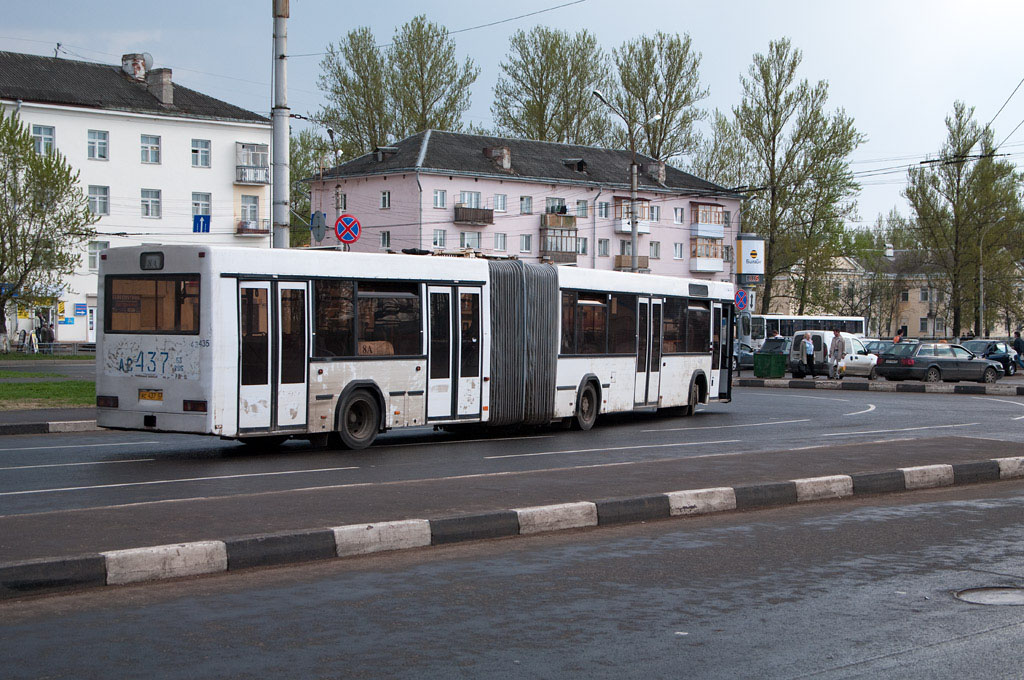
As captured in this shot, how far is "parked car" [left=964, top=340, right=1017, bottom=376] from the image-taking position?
5131 centimetres

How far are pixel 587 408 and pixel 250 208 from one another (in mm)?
51831

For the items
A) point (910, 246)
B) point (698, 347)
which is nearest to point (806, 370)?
point (698, 347)

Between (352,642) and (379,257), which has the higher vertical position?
(379,257)

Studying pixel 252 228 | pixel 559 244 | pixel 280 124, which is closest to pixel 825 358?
pixel 280 124

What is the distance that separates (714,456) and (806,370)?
106 ft

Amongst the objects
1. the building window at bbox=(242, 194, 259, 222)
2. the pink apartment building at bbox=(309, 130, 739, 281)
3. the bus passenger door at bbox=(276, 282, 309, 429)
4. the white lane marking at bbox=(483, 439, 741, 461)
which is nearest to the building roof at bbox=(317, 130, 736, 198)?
the pink apartment building at bbox=(309, 130, 739, 281)

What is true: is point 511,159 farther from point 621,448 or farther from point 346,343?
point 346,343

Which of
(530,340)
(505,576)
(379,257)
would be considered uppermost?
(379,257)

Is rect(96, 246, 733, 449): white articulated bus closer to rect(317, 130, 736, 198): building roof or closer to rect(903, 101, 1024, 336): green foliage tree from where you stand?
rect(317, 130, 736, 198): building roof

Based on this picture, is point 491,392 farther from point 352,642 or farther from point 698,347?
point 352,642

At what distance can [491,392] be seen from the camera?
1798 centimetres

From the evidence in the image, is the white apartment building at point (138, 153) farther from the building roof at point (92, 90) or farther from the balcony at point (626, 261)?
the balcony at point (626, 261)

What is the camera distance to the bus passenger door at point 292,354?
590 inches

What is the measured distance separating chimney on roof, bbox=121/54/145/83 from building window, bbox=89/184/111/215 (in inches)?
307
